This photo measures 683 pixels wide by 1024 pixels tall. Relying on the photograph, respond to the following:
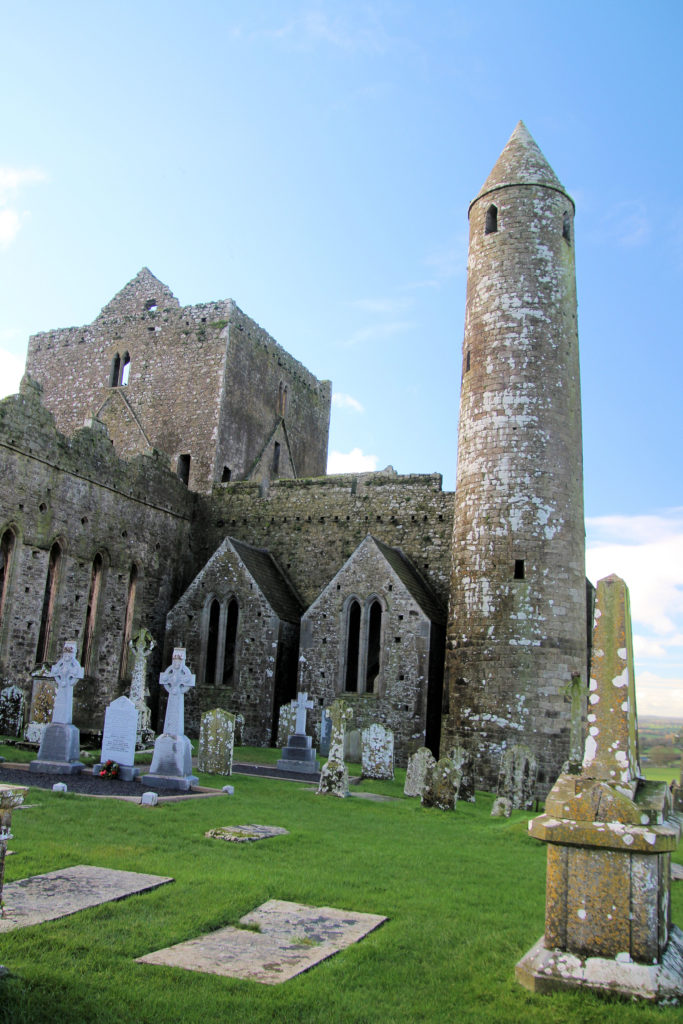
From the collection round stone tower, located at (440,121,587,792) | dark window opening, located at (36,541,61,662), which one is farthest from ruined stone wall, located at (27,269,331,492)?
round stone tower, located at (440,121,587,792)

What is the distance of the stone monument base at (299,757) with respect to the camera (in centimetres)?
1630

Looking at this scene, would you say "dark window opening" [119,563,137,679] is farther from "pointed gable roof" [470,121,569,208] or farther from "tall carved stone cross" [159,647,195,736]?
"pointed gable roof" [470,121,569,208]

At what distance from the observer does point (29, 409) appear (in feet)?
64.7

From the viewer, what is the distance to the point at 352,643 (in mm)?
21234

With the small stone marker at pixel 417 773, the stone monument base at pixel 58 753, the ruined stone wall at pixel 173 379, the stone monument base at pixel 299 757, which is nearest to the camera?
the stone monument base at pixel 58 753

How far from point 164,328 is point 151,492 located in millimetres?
8778

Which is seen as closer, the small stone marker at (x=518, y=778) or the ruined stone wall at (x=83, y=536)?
the small stone marker at (x=518, y=778)

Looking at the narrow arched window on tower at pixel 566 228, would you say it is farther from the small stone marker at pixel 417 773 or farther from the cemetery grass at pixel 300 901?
the cemetery grass at pixel 300 901

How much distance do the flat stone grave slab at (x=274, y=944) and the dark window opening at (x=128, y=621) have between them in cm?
1780

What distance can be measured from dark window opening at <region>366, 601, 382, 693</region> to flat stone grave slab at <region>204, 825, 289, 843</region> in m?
11.4

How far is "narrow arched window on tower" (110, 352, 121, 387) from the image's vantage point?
101 feet

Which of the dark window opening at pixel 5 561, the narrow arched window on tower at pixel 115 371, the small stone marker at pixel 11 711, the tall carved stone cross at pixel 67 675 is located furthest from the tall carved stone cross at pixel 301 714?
the narrow arched window on tower at pixel 115 371

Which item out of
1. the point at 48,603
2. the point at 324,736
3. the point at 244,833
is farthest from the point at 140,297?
the point at 244,833

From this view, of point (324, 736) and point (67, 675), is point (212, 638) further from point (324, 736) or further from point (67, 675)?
point (67, 675)
